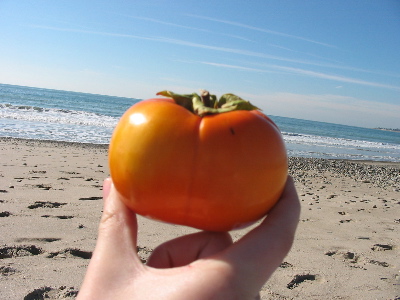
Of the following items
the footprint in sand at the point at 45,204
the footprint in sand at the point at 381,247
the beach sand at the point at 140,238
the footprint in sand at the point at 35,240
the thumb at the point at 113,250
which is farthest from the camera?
the footprint in sand at the point at 45,204

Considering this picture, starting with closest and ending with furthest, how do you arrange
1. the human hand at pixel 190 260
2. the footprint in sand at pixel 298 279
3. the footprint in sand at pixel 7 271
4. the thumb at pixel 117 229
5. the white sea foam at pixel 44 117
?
the human hand at pixel 190 260 → the thumb at pixel 117 229 → the footprint in sand at pixel 7 271 → the footprint in sand at pixel 298 279 → the white sea foam at pixel 44 117

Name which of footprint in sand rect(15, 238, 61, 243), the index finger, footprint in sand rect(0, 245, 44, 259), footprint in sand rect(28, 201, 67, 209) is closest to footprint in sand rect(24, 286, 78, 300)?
footprint in sand rect(0, 245, 44, 259)

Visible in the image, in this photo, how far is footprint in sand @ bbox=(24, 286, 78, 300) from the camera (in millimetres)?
2689

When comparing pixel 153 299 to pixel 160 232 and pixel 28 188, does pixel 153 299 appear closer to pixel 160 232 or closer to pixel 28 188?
pixel 160 232

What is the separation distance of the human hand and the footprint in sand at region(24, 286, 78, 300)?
5.62 feet

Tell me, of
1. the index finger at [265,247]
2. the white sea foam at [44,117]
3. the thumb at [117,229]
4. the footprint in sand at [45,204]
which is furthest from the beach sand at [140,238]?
the white sea foam at [44,117]

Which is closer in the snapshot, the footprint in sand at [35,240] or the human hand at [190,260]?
the human hand at [190,260]

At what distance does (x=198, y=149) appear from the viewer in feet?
3.65

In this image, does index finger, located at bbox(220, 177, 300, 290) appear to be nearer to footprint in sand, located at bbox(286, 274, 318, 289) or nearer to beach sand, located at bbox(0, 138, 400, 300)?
beach sand, located at bbox(0, 138, 400, 300)

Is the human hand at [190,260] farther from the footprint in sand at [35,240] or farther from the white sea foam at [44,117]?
the white sea foam at [44,117]

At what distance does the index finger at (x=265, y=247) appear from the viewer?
1106 millimetres

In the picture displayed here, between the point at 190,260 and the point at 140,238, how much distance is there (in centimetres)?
290

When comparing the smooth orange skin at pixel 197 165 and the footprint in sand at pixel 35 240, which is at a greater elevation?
→ the smooth orange skin at pixel 197 165

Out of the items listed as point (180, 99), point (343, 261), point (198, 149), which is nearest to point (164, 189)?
point (198, 149)
